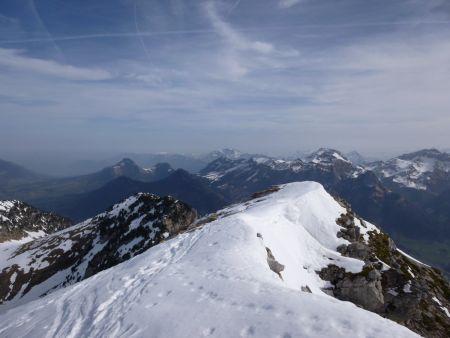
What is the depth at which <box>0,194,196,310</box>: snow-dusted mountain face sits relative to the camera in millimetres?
97188

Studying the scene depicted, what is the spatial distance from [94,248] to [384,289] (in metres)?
101

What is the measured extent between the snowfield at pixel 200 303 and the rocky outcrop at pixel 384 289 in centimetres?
646

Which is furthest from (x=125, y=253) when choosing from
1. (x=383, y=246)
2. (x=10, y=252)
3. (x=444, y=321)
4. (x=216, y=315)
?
(x=10, y=252)

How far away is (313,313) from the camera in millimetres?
16266

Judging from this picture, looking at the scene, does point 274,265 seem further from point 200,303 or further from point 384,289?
point 384,289

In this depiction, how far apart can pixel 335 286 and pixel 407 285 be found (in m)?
13.7

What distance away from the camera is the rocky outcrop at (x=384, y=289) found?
39031mm

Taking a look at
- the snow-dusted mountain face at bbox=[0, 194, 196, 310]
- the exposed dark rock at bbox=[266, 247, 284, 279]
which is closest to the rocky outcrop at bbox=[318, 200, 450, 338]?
the exposed dark rock at bbox=[266, 247, 284, 279]

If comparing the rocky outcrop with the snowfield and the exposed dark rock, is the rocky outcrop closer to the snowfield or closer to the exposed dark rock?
the snowfield

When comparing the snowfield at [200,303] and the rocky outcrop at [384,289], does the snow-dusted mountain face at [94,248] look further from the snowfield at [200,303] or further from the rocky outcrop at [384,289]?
the snowfield at [200,303]

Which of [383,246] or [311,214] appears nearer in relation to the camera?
[311,214]

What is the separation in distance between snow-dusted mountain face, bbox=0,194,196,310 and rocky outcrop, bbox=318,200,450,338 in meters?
47.8

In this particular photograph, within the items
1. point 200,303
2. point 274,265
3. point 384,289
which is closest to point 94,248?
point 384,289

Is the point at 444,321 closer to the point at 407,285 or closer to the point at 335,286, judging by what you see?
the point at 407,285
